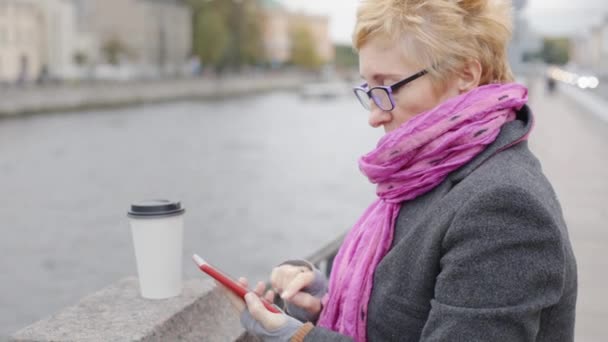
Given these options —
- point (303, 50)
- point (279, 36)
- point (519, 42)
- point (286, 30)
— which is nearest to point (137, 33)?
point (303, 50)

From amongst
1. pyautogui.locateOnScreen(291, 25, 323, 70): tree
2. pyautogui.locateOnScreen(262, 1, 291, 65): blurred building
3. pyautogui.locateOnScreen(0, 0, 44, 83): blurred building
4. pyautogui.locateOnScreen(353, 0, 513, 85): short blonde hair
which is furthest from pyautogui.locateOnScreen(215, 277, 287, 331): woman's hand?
pyautogui.locateOnScreen(262, 1, 291, 65): blurred building

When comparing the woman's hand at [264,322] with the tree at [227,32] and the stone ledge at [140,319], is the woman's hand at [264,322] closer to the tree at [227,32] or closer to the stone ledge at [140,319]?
the stone ledge at [140,319]

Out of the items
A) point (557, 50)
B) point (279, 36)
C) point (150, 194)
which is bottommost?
point (557, 50)

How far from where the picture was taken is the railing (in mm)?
2105

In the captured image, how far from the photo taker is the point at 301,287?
73.8 inches

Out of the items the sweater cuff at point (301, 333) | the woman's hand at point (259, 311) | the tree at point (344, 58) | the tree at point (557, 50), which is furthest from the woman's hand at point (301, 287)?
the tree at point (344, 58)

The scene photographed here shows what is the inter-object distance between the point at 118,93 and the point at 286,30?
77.9m

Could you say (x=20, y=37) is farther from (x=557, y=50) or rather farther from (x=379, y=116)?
(x=557, y=50)

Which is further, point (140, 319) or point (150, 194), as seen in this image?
point (150, 194)

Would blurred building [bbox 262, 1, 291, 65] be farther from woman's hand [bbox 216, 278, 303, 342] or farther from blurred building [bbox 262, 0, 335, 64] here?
woman's hand [bbox 216, 278, 303, 342]

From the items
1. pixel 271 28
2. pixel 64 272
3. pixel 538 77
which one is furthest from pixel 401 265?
pixel 271 28

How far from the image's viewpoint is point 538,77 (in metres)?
70.8

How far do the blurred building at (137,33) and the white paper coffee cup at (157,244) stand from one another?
57.3 m

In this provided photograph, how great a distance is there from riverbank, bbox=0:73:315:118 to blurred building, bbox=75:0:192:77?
5.31 m
